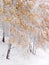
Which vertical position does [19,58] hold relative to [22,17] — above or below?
below

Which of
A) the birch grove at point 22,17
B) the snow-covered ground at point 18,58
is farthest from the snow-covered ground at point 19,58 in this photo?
the birch grove at point 22,17

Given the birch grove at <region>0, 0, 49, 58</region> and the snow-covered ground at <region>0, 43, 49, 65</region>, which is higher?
the birch grove at <region>0, 0, 49, 58</region>

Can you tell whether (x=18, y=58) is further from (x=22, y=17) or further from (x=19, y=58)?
(x=22, y=17)

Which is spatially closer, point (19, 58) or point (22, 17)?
point (22, 17)

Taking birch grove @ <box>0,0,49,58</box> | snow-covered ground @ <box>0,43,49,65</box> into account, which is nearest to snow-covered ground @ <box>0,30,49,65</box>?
snow-covered ground @ <box>0,43,49,65</box>

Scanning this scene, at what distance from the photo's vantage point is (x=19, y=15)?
12438 millimetres

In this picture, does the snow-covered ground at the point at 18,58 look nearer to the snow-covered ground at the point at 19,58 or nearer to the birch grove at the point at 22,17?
the snow-covered ground at the point at 19,58

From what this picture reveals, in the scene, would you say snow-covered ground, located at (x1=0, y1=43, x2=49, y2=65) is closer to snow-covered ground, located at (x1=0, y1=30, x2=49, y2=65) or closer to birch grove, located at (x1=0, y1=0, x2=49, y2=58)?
A: snow-covered ground, located at (x1=0, y1=30, x2=49, y2=65)

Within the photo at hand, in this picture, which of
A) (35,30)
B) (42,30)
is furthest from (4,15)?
(42,30)

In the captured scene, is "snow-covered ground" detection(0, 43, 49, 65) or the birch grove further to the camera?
"snow-covered ground" detection(0, 43, 49, 65)

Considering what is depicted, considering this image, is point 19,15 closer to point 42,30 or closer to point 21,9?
point 21,9

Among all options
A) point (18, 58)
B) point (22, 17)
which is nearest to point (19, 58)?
point (18, 58)

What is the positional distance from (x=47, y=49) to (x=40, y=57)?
2.72 meters

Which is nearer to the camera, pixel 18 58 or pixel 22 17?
pixel 22 17
